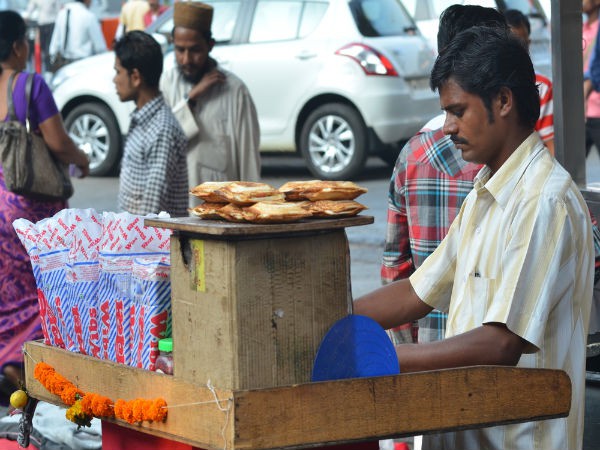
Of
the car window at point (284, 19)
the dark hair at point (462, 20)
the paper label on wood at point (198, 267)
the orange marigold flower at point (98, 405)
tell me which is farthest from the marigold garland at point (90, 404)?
the car window at point (284, 19)

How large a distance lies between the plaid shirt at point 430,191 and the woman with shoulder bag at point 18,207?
7.22 ft

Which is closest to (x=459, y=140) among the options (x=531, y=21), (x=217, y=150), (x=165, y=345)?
(x=165, y=345)

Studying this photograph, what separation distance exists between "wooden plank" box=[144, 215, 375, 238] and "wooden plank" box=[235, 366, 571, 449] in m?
0.30

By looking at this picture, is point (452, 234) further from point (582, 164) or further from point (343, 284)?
point (582, 164)

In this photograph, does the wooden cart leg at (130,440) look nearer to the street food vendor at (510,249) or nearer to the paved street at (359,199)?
the street food vendor at (510,249)

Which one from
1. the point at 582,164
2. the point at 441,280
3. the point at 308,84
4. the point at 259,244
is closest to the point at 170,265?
the point at 259,244

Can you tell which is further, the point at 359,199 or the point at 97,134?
the point at 97,134

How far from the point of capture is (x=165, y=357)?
8.82 feet

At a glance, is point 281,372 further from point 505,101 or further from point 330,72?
point 330,72

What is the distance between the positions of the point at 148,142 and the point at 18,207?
2.18 ft

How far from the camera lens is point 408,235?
13.7 ft

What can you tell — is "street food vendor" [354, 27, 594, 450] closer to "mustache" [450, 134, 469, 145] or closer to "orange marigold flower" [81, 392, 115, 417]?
"mustache" [450, 134, 469, 145]

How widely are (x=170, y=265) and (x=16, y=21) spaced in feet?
11.8

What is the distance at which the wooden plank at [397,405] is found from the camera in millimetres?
2359
